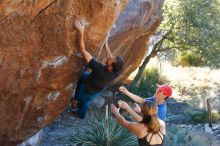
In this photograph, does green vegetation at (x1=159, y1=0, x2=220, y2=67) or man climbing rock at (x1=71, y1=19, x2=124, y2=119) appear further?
green vegetation at (x1=159, y1=0, x2=220, y2=67)

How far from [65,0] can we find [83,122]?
279 inches

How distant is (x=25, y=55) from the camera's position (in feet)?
21.5

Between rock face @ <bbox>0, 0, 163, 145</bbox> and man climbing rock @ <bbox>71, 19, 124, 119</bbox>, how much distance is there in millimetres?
118

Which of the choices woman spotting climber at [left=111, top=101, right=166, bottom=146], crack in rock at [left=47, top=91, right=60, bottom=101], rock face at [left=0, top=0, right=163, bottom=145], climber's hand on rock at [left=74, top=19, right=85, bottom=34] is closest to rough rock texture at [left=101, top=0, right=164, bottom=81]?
crack in rock at [left=47, top=91, right=60, bottom=101]

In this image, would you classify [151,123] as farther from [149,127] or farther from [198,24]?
[198,24]

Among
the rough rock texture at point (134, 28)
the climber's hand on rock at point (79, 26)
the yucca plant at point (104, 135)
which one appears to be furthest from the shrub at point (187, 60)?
the climber's hand on rock at point (79, 26)

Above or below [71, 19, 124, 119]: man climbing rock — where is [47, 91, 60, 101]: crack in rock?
below

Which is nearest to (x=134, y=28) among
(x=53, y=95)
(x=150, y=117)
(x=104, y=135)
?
(x=104, y=135)

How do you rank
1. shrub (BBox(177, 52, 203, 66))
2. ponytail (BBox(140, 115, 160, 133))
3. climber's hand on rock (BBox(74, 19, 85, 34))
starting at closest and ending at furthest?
ponytail (BBox(140, 115, 160, 133))
climber's hand on rock (BBox(74, 19, 85, 34))
shrub (BBox(177, 52, 203, 66))

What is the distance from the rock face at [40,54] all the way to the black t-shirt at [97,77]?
0.82 feet

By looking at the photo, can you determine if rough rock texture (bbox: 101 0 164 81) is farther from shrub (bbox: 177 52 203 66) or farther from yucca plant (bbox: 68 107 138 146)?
shrub (bbox: 177 52 203 66)

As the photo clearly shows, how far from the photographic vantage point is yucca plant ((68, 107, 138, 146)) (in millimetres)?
10969

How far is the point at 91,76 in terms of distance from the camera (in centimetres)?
726

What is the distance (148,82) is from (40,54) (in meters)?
11.5
